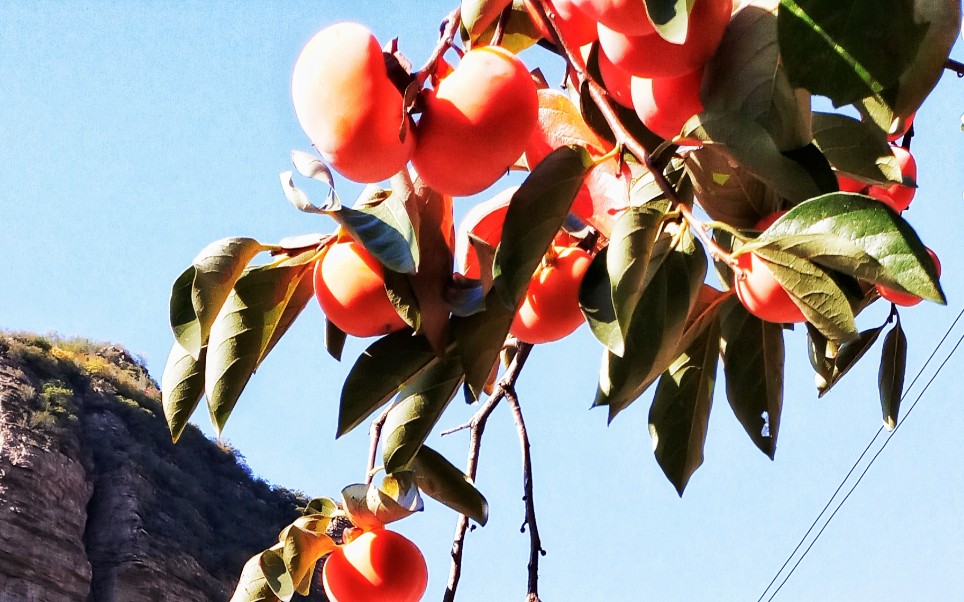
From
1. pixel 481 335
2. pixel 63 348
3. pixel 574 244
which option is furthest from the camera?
pixel 63 348

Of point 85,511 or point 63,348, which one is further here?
point 63,348

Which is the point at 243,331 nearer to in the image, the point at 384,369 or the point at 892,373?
the point at 384,369

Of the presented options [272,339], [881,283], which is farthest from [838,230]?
[272,339]

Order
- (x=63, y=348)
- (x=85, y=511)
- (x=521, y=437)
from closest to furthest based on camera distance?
(x=521, y=437) → (x=85, y=511) → (x=63, y=348)

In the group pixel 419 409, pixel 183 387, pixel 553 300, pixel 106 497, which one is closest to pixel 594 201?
pixel 553 300

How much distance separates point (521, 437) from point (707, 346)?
354 mm

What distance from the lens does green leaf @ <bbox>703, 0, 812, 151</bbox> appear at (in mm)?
438

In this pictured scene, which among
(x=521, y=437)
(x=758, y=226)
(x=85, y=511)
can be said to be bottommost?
(x=758, y=226)

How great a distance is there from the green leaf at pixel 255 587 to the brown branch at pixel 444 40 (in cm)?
57

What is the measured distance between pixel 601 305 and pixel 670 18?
16cm

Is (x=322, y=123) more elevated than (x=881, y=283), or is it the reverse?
(x=322, y=123)

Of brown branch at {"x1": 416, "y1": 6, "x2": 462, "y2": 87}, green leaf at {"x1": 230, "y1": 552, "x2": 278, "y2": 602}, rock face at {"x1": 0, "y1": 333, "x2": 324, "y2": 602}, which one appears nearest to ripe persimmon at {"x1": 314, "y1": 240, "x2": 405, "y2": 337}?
brown branch at {"x1": 416, "y1": 6, "x2": 462, "y2": 87}

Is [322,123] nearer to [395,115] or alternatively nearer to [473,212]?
[395,115]

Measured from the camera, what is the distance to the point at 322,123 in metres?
0.48
